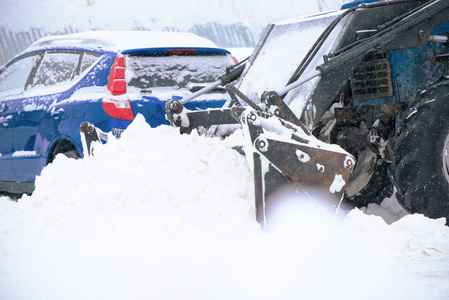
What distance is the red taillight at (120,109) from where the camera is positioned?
16.8 ft

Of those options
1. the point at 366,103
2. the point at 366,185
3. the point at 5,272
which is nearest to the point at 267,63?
the point at 366,103

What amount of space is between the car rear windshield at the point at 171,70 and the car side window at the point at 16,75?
1.67 m

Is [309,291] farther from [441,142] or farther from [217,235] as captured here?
[441,142]

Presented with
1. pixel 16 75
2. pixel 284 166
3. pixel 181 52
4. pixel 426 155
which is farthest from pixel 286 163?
pixel 16 75

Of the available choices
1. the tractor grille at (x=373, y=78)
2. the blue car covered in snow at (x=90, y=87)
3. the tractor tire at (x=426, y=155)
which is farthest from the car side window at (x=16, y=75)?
the tractor tire at (x=426, y=155)

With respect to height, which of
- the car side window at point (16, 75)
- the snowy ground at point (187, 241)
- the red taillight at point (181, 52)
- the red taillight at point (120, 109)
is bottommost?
the car side window at point (16, 75)

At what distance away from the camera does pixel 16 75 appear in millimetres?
6656

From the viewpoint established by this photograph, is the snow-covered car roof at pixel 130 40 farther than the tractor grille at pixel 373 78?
Yes

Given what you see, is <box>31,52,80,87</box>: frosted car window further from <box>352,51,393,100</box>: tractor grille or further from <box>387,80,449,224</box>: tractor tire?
<box>387,80,449,224</box>: tractor tire

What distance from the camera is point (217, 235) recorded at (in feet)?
10.6

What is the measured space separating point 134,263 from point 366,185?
7.78ft

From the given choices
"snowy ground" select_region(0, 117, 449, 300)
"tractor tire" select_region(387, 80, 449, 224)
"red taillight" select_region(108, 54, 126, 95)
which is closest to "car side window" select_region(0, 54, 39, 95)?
"red taillight" select_region(108, 54, 126, 95)

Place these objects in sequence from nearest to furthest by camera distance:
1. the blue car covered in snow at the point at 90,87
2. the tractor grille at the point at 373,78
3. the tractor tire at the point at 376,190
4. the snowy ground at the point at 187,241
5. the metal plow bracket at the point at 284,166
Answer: the snowy ground at the point at 187,241 → the metal plow bracket at the point at 284,166 → the tractor grille at the point at 373,78 → the tractor tire at the point at 376,190 → the blue car covered in snow at the point at 90,87

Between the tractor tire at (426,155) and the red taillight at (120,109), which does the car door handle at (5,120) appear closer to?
the red taillight at (120,109)
